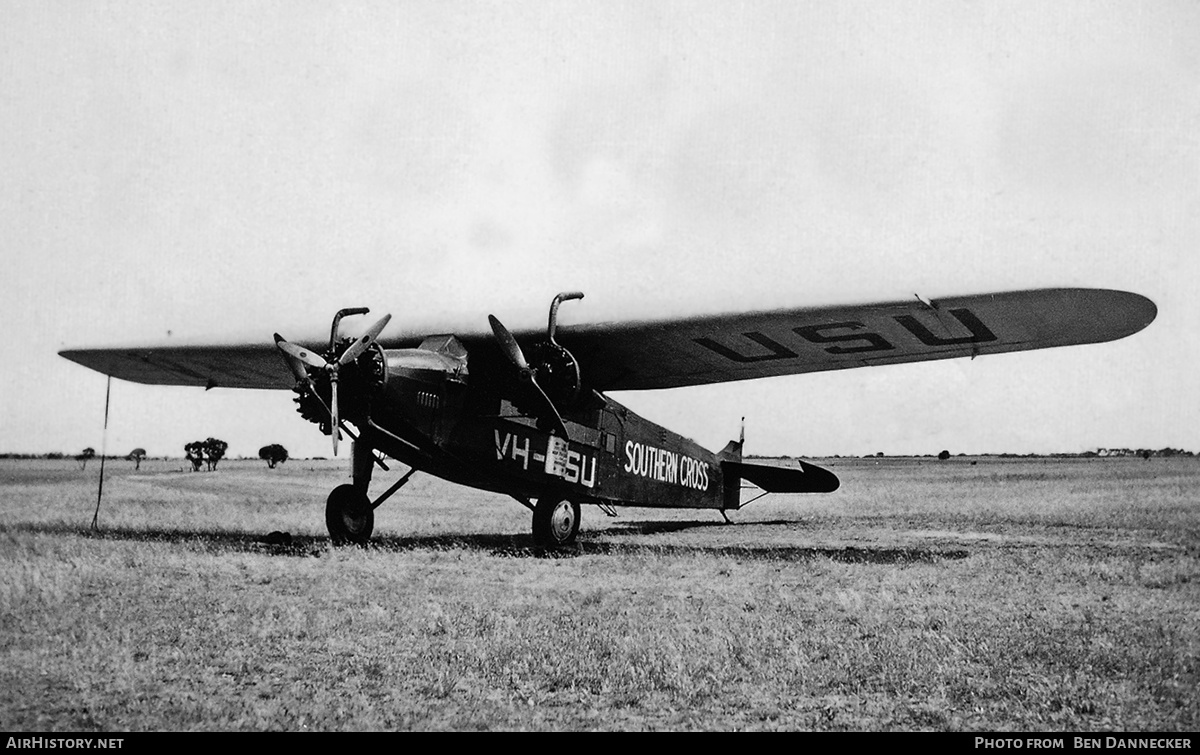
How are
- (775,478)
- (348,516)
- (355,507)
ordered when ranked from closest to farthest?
1. (348,516)
2. (355,507)
3. (775,478)

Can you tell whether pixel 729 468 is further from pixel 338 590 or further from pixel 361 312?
pixel 338 590

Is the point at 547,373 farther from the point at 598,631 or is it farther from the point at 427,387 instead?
the point at 598,631

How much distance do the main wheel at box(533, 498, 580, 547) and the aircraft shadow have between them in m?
0.16

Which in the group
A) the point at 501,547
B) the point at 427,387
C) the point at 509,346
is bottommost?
the point at 501,547

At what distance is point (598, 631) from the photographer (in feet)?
19.5

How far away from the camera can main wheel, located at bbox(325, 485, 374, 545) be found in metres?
11.1

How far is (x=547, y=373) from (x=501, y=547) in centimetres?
298

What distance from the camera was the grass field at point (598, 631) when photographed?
4.16 meters

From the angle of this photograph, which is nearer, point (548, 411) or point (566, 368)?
point (566, 368)

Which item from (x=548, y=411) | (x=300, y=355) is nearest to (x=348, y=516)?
(x=300, y=355)

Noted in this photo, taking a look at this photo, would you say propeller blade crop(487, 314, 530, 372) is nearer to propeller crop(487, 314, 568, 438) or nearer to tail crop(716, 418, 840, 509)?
propeller crop(487, 314, 568, 438)

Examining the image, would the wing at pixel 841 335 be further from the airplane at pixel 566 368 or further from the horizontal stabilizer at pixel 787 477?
the horizontal stabilizer at pixel 787 477

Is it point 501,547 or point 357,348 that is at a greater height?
point 357,348
